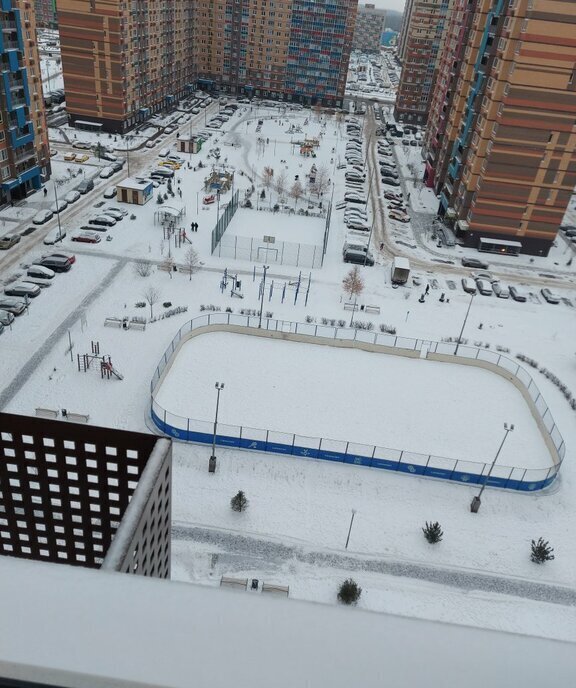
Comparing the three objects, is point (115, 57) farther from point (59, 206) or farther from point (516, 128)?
point (516, 128)

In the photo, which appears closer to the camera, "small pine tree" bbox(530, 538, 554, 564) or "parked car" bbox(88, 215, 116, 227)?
"small pine tree" bbox(530, 538, 554, 564)

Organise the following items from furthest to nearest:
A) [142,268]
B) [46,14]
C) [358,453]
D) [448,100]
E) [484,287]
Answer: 1. [46,14]
2. [448,100]
3. [484,287]
4. [142,268]
5. [358,453]

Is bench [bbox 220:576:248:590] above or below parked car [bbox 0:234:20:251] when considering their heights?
below

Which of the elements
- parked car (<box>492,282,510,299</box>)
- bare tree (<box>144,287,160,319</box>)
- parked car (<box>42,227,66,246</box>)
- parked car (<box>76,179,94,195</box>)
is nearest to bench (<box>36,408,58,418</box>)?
bare tree (<box>144,287,160,319</box>)

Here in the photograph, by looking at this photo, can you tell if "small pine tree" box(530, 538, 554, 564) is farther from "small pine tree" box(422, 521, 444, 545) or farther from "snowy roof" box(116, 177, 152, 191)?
"snowy roof" box(116, 177, 152, 191)

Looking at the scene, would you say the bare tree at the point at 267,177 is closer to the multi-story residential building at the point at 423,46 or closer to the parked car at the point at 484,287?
the parked car at the point at 484,287

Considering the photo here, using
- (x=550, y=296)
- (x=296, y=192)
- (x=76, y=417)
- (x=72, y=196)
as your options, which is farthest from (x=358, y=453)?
(x=72, y=196)
